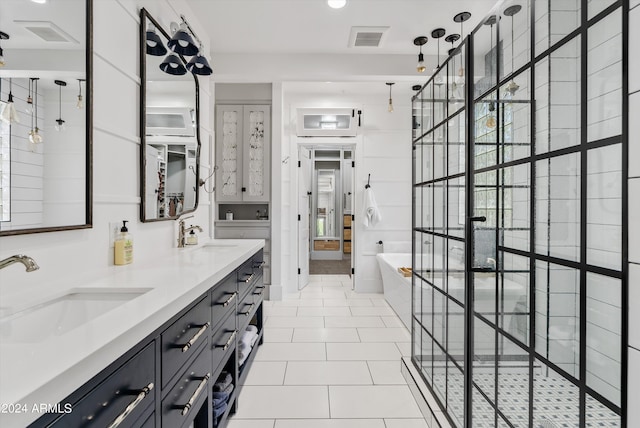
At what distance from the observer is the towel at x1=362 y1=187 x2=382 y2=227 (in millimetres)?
4637

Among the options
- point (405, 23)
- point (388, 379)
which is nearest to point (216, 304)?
point (388, 379)

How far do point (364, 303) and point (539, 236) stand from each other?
3314 millimetres

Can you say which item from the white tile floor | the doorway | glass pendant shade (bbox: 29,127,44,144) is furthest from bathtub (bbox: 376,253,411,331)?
the doorway

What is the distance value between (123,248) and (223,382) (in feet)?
2.93

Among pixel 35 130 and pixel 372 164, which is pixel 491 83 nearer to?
pixel 35 130

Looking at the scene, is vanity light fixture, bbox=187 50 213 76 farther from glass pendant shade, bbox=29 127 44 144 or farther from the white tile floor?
the white tile floor

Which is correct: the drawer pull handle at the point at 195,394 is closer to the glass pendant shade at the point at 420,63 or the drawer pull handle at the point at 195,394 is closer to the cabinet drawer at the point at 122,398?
the cabinet drawer at the point at 122,398

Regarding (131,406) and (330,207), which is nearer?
(131,406)

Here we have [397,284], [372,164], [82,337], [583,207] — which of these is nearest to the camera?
[82,337]

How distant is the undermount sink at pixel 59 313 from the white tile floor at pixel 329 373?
3.68 ft

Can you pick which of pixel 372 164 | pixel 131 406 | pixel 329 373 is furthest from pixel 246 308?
pixel 372 164

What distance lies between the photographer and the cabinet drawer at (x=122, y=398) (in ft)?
2.10

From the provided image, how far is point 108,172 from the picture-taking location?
159 centimetres

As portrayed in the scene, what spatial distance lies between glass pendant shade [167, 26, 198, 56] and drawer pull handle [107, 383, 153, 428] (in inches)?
71.5
